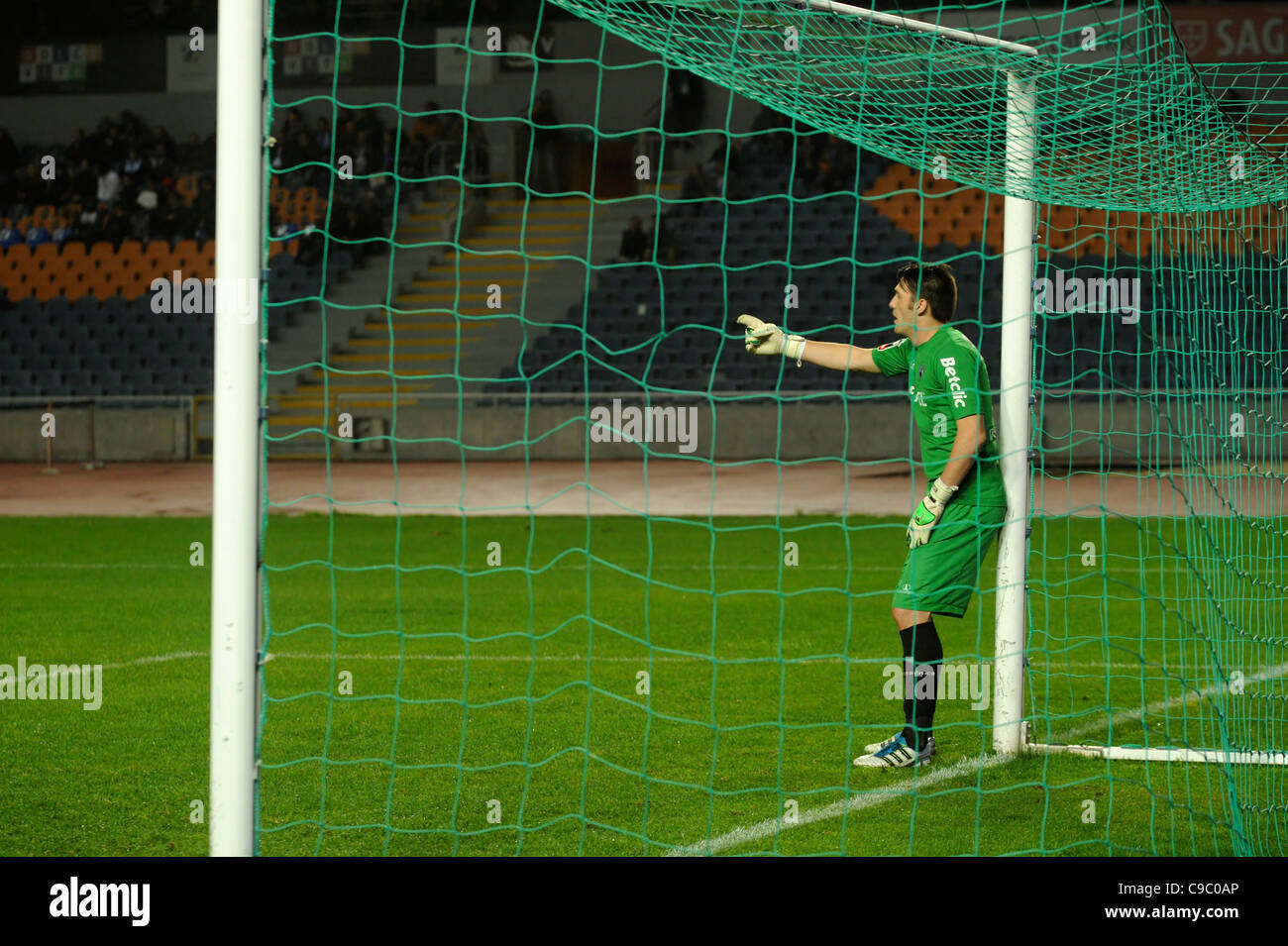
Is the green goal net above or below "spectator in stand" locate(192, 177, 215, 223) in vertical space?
below

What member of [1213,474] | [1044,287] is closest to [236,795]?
[1044,287]

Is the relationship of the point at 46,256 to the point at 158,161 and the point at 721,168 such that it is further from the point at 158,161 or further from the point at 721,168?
the point at 721,168

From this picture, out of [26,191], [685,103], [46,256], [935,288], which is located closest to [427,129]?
[685,103]

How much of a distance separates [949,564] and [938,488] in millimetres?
282

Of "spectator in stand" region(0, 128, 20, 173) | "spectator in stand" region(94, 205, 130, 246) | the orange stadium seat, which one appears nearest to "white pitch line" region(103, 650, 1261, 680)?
"spectator in stand" region(94, 205, 130, 246)

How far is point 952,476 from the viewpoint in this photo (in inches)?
178

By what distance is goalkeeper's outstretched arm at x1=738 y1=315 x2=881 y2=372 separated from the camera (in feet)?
15.7

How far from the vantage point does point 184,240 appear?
73.2 ft

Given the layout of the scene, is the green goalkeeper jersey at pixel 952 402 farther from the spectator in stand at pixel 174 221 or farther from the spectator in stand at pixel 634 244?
the spectator in stand at pixel 174 221

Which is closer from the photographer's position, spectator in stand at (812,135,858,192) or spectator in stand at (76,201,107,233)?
spectator in stand at (812,135,858,192)

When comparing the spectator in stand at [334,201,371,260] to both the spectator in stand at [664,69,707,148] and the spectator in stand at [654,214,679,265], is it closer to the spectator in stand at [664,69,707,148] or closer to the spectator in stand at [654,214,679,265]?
the spectator in stand at [654,214,679,265]

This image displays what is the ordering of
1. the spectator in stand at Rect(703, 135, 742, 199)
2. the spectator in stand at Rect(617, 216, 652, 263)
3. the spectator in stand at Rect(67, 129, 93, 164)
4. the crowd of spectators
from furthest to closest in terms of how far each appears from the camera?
the spectator in stand at Rect(67, 129, 93, 164)
the crowd of spectators
the spectator in stand at Rect(703, 135, 742, 199)
the spectator in stand at Rect(617, 216, 652, 263)

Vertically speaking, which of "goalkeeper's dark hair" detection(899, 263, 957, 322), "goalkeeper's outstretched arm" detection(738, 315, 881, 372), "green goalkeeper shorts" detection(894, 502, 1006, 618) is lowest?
"green goalkeeper shorts" detection(894, 502, 1006, 618)
